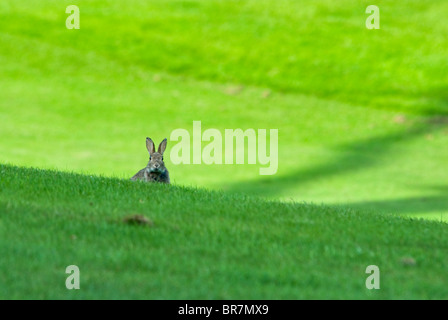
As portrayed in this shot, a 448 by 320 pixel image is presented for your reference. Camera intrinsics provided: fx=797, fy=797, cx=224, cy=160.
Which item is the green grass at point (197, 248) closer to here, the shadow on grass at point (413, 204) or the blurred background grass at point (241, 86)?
the shadow on grass at point (413, 204)

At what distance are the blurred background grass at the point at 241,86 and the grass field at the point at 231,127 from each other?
0.09 meters

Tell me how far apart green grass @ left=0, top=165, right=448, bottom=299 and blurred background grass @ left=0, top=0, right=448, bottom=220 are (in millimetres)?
13253

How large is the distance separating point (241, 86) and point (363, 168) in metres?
10.3

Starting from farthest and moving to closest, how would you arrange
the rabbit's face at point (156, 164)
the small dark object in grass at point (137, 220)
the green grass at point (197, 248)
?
the rabbit's face at point (156, 164) → the small dark object in grass at point (137, 220) → the green grass at point (197, 248)

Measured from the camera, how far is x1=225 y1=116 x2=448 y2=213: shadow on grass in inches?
810

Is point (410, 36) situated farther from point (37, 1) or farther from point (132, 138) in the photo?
point (37, 1)

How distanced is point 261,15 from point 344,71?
19.3 ft

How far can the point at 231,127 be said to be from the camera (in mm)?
29797

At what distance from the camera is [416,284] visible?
22.7 ft

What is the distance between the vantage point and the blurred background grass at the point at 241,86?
25516 mm

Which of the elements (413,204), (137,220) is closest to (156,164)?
(137,220)

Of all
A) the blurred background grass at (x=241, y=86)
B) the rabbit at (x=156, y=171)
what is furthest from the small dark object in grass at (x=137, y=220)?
the blurred background grass at (x=241, y=86)

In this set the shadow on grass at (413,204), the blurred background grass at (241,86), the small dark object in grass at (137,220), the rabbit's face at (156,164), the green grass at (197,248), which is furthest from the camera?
the blurred background grass at (241,86)

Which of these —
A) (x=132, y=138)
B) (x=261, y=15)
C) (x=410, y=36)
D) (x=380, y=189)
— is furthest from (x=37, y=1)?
(x=380, y=189)
